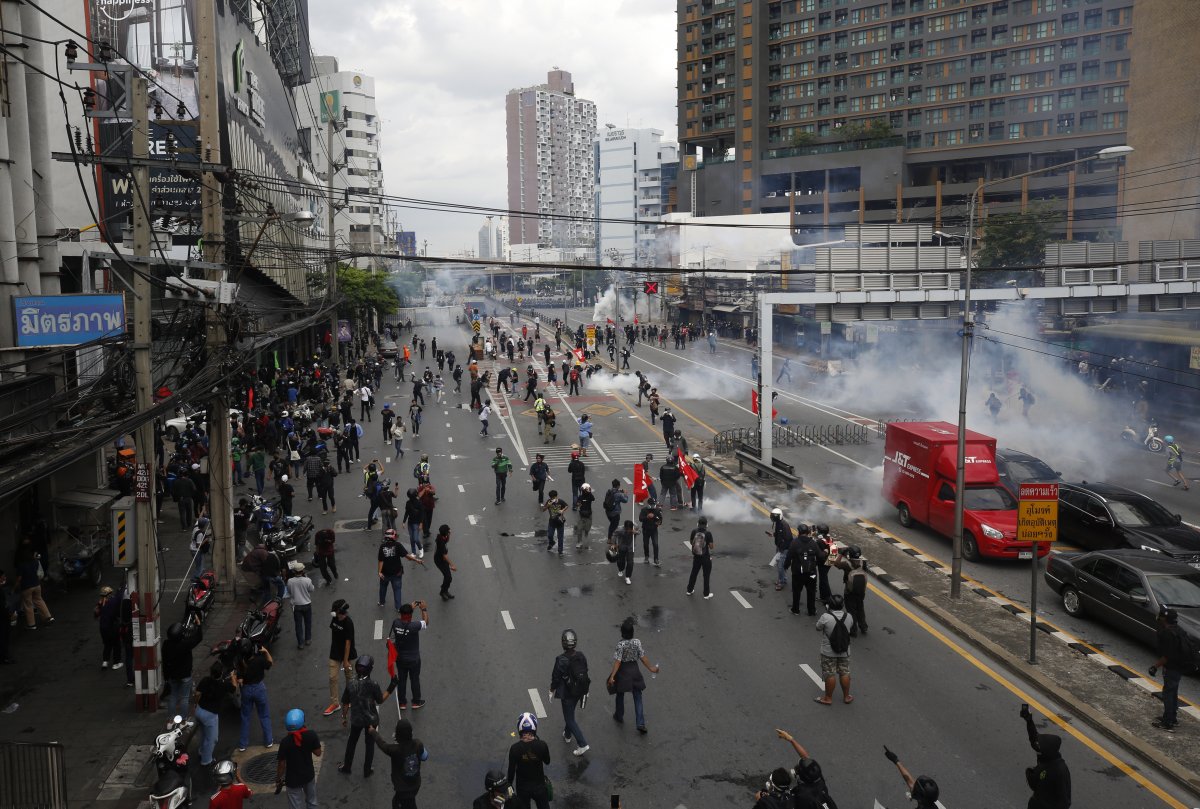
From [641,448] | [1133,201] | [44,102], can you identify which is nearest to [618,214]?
[1133,201]

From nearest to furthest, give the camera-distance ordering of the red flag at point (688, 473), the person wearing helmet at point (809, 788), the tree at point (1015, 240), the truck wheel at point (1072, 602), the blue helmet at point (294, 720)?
the person wearing helmet at point (809, 788)
the blue helmet at point (294, 720)
the truck wheel at point (1072, 602)
the red flag at point (688, 473)
the tree at point (1015, 240)

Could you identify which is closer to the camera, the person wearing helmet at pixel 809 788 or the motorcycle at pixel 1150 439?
the person wearing helmet at pixel 809 788

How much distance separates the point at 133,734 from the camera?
11.3 m

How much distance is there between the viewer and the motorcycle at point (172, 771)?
835 centimetres

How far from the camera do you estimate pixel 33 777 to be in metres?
8.55

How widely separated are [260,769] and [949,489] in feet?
47.0

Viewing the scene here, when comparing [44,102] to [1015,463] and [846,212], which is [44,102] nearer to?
[1015,463]

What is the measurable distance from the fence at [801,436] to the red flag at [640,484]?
9240 millimetres

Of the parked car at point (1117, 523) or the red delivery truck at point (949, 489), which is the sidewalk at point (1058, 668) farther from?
the parked car at point (1117, 523)

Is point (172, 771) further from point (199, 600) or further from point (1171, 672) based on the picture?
point (1171, 672)

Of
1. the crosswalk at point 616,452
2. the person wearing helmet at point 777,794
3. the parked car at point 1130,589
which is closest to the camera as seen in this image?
the person wearing helmet at point 777,794

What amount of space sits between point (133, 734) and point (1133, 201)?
219 feet

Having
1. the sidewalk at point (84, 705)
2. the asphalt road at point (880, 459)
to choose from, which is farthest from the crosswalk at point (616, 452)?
the sidewalk at point (84, 705)

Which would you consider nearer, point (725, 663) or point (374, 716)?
point (374, 716)
